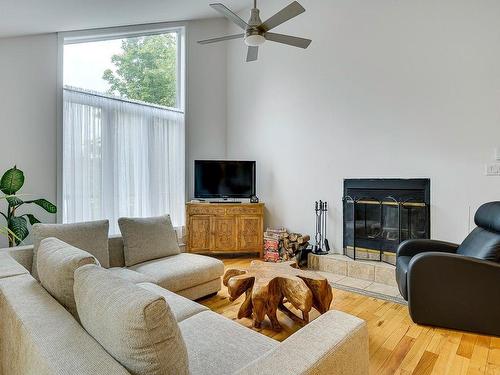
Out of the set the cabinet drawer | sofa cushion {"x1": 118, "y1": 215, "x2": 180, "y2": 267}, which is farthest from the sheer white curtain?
sofa cushion {"x1": 118, "y1": 215, "x2": 180, "y2": 267}

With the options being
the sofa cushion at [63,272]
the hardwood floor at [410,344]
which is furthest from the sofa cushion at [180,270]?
the sofa cushion at [63,272]

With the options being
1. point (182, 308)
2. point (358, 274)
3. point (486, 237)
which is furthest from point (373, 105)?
point (182, 308)

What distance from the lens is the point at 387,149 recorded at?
12.0 ft

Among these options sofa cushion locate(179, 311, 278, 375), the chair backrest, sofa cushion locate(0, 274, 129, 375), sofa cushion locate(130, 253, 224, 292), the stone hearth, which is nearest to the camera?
sofa cushion locate(0, 274, 129, 375)

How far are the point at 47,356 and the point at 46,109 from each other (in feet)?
12.1

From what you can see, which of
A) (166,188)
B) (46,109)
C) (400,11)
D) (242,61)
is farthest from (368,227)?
(46,109)

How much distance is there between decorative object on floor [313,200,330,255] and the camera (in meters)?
4.13

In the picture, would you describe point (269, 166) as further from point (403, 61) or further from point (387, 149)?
point (403, 61)

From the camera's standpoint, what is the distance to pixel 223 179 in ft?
15.3

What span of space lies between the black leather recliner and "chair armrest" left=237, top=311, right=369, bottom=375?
4.97 feet

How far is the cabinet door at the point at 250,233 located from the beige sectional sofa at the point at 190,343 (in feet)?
8.43

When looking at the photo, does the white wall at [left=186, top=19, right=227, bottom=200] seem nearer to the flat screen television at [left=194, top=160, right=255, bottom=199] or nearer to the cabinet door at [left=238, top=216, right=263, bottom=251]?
the flat screen television at [left=194, top=160, right=255, bottom=199]

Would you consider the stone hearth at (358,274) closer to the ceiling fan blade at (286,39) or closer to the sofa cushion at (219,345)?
the sofa cushion at (219,345)

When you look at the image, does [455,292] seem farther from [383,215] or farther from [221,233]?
[221,233]
